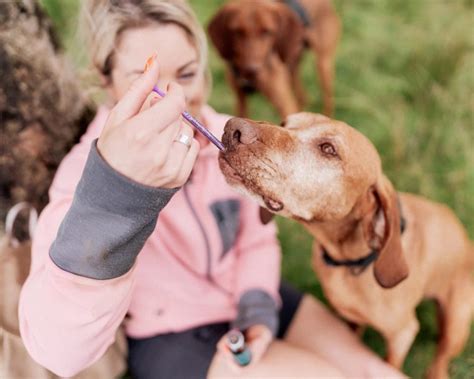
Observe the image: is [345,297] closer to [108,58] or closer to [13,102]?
[108,58]

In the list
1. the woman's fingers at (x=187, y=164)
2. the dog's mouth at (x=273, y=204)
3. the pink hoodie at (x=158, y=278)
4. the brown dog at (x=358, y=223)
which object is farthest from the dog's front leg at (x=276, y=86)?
the woman's fingers at (x=187, y=164)

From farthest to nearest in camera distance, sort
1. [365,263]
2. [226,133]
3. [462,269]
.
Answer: [462,269], [365,263], [226,133]

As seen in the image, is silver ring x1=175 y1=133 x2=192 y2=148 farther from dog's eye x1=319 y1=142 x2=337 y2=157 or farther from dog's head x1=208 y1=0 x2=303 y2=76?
dog's head x1=208 y1=0 x2=303 y2=76

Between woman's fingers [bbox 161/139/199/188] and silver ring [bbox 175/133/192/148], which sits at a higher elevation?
silver ring [bbox 175/133/192/148]

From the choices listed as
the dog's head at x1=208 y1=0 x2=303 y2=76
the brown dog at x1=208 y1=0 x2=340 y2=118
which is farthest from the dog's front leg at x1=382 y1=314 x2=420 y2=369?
the dog's head at x1=208 y1=0 x2=303 y2=76

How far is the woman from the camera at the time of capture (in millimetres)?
1157

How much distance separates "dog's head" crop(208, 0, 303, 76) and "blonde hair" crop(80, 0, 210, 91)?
172cm

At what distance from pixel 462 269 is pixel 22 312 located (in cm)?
190

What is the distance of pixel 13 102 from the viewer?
6.19ft

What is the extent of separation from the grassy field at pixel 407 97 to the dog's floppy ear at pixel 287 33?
50cm

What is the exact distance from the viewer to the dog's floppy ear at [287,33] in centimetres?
356

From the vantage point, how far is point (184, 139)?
1.19 meters

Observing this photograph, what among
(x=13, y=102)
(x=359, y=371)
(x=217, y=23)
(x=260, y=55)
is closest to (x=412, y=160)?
(x=260, y=55)

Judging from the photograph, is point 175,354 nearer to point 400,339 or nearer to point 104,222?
point 104,222
